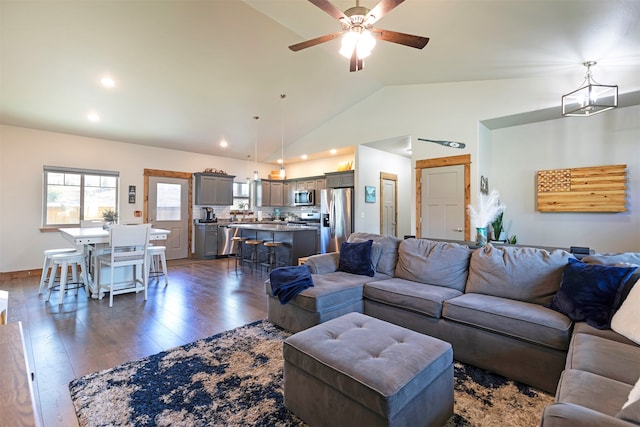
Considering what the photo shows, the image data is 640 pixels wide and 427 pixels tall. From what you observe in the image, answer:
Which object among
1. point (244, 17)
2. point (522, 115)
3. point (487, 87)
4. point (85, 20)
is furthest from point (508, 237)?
point (85, 20)

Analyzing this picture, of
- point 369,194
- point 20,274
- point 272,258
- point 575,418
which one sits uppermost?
point 369,194

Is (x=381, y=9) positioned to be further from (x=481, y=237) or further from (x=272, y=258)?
(x=272, y=258)

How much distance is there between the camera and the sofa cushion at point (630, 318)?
5.22 feet

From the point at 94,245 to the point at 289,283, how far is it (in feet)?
10.8

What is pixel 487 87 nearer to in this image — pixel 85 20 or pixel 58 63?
pixel 85 20

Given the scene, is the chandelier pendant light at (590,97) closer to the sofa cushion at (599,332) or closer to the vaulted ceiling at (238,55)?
the vaulted ceiling at (238,55)

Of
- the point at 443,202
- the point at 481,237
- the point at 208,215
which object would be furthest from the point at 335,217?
the point at 481,237

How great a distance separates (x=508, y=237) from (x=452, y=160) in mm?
1653

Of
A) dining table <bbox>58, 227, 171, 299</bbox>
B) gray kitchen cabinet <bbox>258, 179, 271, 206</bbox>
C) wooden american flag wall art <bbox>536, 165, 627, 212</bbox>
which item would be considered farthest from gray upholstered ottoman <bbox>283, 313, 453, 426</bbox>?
gray kitchen cabinet <bbox>258, 179, 271, 206</bbox>

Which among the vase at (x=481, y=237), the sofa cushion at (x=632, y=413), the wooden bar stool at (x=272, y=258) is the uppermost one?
the vase at (x=481, y=237)

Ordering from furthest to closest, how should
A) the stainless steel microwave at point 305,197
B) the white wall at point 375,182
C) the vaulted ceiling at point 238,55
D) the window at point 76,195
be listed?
the stainless steel microwave at point 305,197 < the white wall at point 375,182 < the window at point 76,195 < the vaulted ceiling at point 238,55

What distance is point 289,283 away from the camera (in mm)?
2768

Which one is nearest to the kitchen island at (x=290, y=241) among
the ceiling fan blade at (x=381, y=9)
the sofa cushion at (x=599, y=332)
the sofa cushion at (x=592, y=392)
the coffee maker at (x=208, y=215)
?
the coffee maker at (x=208, y=215)

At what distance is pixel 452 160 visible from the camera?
491 cm
